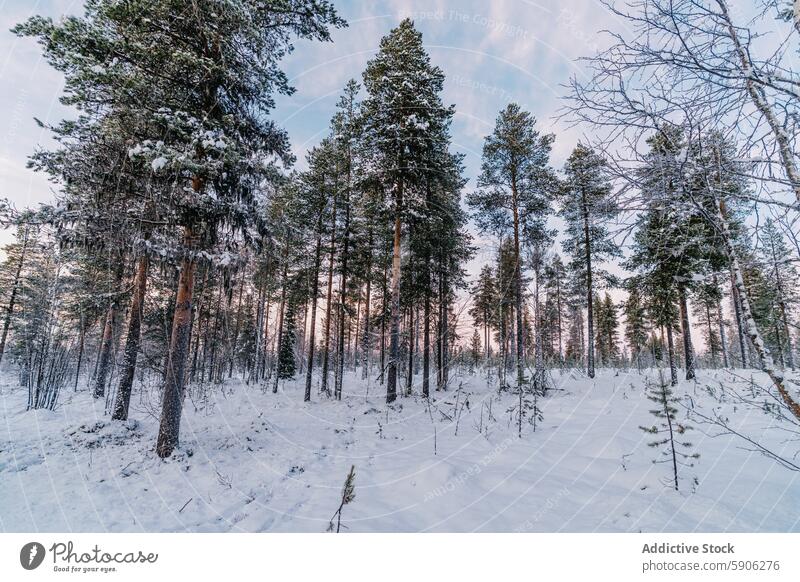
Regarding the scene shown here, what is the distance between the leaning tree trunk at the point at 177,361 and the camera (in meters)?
6.88

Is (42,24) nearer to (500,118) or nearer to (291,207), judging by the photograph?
(291,207)

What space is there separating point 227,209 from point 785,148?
8.70 m

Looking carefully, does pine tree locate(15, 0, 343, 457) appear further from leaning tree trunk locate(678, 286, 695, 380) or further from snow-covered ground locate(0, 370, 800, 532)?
leaning tree trunk locate(678, 286, 695, 380)

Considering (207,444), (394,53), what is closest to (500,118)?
(394,53)

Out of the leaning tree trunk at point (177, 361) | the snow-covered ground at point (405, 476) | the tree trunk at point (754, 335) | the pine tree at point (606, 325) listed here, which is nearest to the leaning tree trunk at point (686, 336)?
the snow-covered ground at point (405, 476)

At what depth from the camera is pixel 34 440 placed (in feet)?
23.0

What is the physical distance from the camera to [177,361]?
6.93 m

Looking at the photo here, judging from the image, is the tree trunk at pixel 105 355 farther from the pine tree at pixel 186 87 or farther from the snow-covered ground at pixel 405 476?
the pine tree at pixel 186 87

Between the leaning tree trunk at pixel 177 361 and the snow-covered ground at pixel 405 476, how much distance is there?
43 cm
